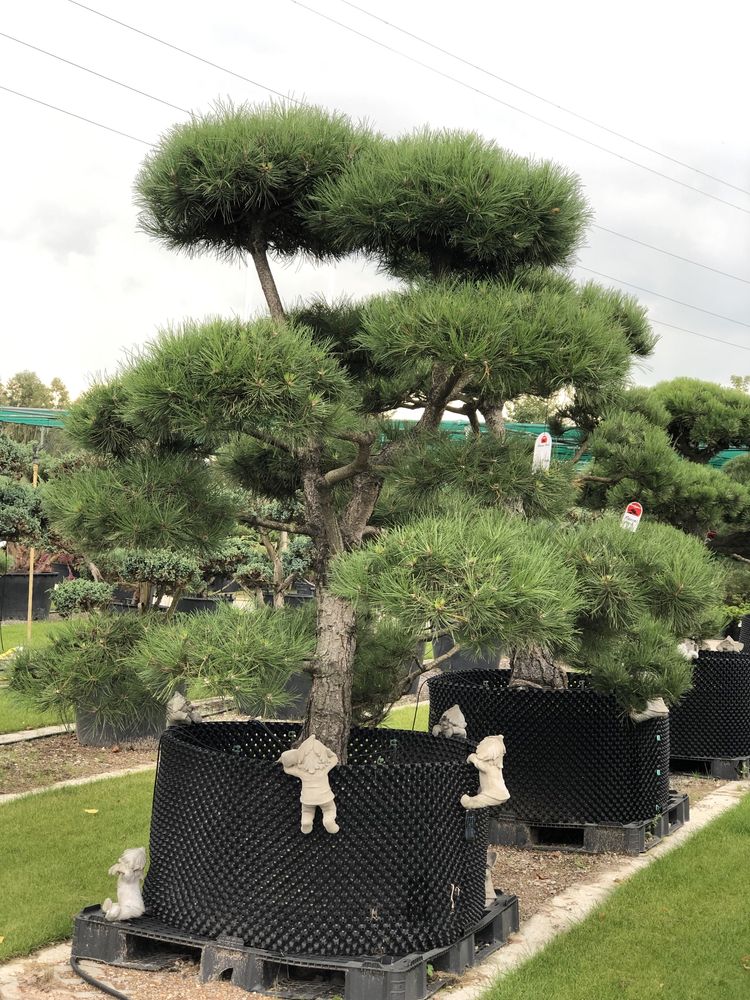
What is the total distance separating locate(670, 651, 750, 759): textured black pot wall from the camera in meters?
6.21

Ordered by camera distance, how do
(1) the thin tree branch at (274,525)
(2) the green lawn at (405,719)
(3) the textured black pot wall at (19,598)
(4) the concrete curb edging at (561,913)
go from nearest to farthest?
1. (4) the concrete curb edging at (561,913)
2. (1) the thin tree branch at (274,525)
3. (2) the green lawn at (405,719)
4. (3) the textured black pot wall at (19,598)

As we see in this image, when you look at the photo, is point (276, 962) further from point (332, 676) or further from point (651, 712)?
point (651, 712)

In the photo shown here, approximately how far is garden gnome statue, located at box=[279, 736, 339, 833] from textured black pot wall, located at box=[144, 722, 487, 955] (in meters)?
0.06

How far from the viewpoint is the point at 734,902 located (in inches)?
149

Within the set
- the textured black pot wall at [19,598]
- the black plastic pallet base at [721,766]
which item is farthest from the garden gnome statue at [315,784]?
the textured black pot wall at [19,598]

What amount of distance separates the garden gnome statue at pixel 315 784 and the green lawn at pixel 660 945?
2.12 ft

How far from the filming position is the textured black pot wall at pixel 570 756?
4551mm

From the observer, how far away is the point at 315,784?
289 centimetres

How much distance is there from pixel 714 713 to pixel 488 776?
11.5 feet

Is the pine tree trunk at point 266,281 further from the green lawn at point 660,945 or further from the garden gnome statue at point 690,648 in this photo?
the garden gnome statue at point 690,648

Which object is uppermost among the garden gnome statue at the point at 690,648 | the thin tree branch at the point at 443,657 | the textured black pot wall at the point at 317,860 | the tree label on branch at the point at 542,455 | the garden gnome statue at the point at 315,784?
the tree label on branch at the point at 542,455

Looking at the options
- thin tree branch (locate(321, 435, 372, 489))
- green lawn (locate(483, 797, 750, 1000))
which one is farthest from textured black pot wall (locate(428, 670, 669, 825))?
thin tree branch (locate(321, 435, 372, 489))

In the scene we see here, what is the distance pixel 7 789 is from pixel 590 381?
365cm

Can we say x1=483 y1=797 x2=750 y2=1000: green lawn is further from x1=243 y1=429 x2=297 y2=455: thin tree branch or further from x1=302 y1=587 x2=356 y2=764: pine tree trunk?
x1=243 y1=429 x2=297 y2=455: thin tree branch
